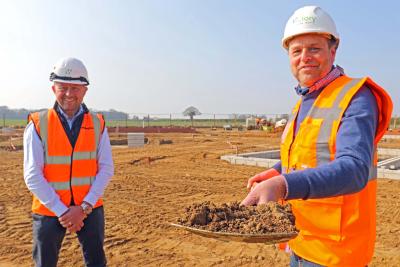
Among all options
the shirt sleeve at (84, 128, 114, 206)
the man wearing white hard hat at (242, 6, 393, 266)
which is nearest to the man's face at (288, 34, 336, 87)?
the man wearing white hard hat at (242, 6, 393, 266)

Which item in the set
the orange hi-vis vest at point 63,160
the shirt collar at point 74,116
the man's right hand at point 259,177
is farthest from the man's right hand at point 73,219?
the man's right hand at point 259,177

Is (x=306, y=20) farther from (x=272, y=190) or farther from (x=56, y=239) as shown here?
(x=56, y=239)

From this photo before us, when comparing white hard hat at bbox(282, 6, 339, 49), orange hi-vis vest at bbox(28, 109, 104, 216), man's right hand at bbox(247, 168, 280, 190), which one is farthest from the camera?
orange hi-vis vest at bbox(28, 109, 104, 216)

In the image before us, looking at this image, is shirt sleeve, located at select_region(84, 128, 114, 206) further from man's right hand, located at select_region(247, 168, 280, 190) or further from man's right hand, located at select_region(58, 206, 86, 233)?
man's right hand, located at select_region(247, 168, 280, 190)

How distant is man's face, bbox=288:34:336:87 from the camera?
1.74 meters

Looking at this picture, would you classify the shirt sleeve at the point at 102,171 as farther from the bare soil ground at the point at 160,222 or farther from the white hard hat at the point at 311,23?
the white hard hat at the point at 311,23

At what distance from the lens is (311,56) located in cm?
175

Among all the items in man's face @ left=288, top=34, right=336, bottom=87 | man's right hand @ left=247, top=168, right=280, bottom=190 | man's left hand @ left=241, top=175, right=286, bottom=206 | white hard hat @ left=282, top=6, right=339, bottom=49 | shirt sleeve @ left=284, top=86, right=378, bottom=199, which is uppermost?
white hard hat @ left=282, top=6, right=339, bottom=49

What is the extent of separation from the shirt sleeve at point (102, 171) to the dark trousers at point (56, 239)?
16cm

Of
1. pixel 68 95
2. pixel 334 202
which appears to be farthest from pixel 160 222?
pixel 334 202

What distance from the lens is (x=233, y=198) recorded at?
8164 millimetres

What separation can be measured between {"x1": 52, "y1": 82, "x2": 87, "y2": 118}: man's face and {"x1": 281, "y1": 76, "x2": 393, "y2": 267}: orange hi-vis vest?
2073mm

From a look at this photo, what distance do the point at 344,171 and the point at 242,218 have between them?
78cm

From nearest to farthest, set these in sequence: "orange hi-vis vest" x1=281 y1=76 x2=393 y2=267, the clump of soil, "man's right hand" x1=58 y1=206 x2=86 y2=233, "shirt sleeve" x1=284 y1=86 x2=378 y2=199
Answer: "shirt sleeve" x1=284 y1=86 x2=378 y2=199, "orange hi-vis vest" x1=281 y1=76 x2=393 y2=267, the clump of soil, "man's right hand" x1=58 y1=206 x2=86 y2=233
